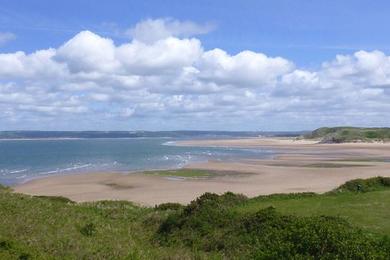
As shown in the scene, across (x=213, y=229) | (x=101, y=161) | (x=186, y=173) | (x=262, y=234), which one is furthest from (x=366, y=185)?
(x=101, y=161)

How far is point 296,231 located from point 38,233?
26.2 ft

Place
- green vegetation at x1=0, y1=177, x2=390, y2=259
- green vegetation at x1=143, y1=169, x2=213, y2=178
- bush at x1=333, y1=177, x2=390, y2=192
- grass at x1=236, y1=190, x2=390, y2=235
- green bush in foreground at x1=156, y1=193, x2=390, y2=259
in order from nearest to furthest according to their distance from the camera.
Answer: green bush in foreground at x1=156, y1=193, x2=390, y2=259
green vegetation at x1=0, y1=177, x2=390, y2=259
grass at x1=236, y1=190, x2=390, y2=235
bush at x1=333, y1=177, x2=390, y2=192
green vegetation at x1=143, y1=169, x2=213, y2=178

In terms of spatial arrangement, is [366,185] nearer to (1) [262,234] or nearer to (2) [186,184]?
(1) [262,234]

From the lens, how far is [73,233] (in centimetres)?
1580

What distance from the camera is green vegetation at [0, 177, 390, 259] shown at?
9.28m

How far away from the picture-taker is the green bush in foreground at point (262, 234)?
898cm

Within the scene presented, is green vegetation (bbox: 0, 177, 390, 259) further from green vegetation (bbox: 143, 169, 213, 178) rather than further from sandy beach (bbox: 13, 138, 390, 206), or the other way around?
green vegetation (bbox: 143, 169, 213, 178)

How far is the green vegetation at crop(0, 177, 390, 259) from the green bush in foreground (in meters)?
0.02

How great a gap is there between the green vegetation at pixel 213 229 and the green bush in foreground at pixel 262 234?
0.02 metres

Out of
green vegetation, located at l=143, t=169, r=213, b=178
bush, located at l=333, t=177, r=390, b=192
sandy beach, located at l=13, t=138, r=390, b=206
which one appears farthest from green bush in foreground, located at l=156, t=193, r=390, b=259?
green vegetation, located at l=143, t=169, r=213, b=178

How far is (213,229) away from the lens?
16.7 metres

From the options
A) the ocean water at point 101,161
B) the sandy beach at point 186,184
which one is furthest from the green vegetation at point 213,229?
the ocean water at point 101,161

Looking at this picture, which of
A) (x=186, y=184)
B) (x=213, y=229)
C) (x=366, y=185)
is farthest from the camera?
(x=186, y=184)

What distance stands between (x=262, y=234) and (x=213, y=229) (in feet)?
8.84
